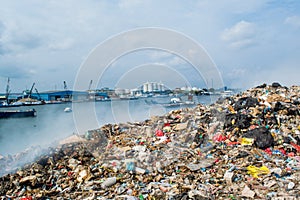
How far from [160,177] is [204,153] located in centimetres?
120

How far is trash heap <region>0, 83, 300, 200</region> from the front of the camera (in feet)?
10.8

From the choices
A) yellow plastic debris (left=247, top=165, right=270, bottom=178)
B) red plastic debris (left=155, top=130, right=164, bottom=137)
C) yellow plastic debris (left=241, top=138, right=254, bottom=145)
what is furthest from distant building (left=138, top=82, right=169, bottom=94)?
yellow plastic debris (left=247, top=165, right=270, bottom=178)

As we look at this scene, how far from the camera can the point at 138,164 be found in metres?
4.10

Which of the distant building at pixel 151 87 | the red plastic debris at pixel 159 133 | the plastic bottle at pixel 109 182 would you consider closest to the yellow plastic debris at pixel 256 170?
the plastic bottle at pixel 109 182

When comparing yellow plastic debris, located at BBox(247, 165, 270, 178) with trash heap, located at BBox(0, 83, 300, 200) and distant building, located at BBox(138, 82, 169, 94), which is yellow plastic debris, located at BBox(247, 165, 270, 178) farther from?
distant building, located at BBox(138, 82, 169, 94)

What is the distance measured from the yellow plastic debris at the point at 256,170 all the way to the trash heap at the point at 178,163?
0.01 m

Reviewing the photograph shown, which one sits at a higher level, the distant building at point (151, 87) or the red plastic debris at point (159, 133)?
the distant building at point (151, 87)

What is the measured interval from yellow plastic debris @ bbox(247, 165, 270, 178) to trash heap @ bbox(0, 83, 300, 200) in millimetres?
14

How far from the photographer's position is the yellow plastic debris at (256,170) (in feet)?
11.6

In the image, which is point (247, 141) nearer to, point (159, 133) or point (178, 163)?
point (178, 163)

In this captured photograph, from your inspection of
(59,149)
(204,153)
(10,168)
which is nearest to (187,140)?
(204,153)

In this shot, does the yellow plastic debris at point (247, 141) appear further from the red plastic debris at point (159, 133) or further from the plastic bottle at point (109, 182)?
the plastic bottle at point (109, 182)

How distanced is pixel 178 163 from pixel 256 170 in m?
1.23

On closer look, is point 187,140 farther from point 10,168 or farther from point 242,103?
point 10,168
